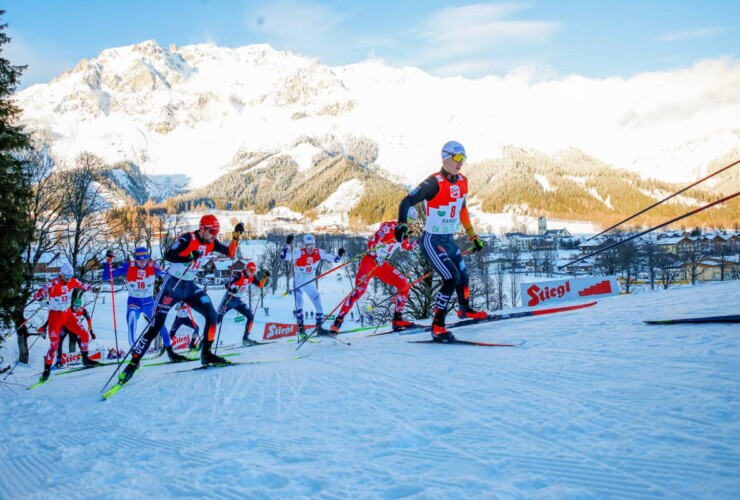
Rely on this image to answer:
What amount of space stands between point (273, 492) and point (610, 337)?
4.39m

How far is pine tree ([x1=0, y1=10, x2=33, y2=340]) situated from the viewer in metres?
14.0

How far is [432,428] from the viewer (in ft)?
10.5

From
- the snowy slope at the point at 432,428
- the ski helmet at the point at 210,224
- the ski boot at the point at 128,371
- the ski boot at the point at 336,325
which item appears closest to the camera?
the snowy slope at the point at 432,428

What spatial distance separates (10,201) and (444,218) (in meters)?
13.7

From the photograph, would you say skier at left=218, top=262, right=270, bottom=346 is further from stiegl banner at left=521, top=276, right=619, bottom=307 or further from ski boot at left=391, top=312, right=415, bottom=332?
stiegl banner at left=521, top=276, right=619, bottom=307

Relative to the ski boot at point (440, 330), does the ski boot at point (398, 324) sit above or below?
below

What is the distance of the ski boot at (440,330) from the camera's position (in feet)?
22.2

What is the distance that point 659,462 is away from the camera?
2309 millimetres

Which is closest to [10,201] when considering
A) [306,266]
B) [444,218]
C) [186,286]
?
[306,266]

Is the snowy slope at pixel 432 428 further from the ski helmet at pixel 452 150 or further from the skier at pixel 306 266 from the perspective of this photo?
the skier at pixel 306 266

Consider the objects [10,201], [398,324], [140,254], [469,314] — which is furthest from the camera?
[10,201]

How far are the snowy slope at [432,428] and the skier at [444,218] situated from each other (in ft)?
3.07

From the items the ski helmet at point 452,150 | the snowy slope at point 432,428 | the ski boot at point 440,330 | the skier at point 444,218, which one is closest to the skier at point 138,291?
the snowy slope at point 432,428

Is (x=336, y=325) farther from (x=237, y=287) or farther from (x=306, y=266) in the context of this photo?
(x=237, y=287)
